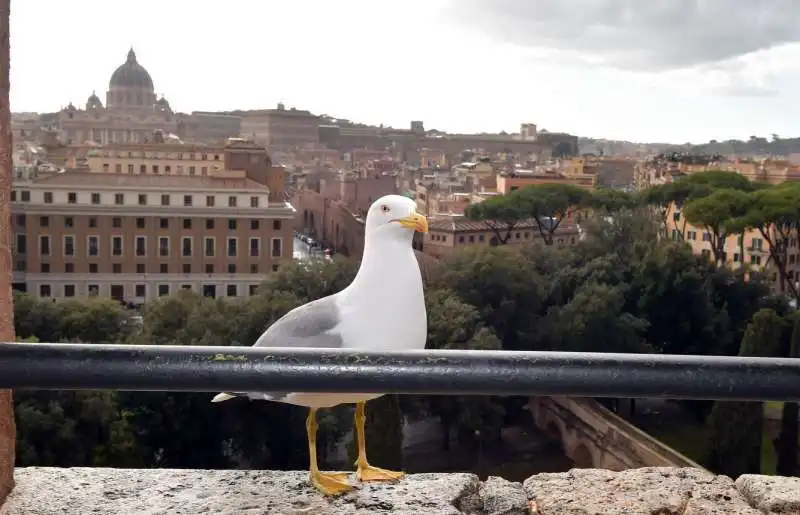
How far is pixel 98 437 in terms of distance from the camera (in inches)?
248

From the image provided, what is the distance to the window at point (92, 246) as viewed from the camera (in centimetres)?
1258

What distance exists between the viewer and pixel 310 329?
0.96m

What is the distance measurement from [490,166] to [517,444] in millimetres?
16585

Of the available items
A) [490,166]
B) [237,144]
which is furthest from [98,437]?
[490,166]

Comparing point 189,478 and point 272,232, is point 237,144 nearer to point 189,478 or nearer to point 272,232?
point 272,232

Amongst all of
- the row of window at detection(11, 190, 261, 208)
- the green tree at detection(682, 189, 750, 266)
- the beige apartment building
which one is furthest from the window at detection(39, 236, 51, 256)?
the green tree at detection(682, 189, 750, 266)

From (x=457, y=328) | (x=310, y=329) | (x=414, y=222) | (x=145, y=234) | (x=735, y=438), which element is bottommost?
(x=735, y=438)

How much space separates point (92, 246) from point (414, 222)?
488 inches

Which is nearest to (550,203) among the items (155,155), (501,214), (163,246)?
(501,214)

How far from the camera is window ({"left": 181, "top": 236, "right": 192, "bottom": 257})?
1291 cm

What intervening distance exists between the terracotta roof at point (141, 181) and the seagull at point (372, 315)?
40.2ft

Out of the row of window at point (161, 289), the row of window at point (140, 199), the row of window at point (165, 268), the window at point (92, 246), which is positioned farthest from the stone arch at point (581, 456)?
the window at point (92, 246)

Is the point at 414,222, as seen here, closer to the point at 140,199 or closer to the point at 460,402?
the point at 460,402

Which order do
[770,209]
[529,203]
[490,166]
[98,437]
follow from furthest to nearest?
[490,166], [529,203], [770,209], [98,437]
